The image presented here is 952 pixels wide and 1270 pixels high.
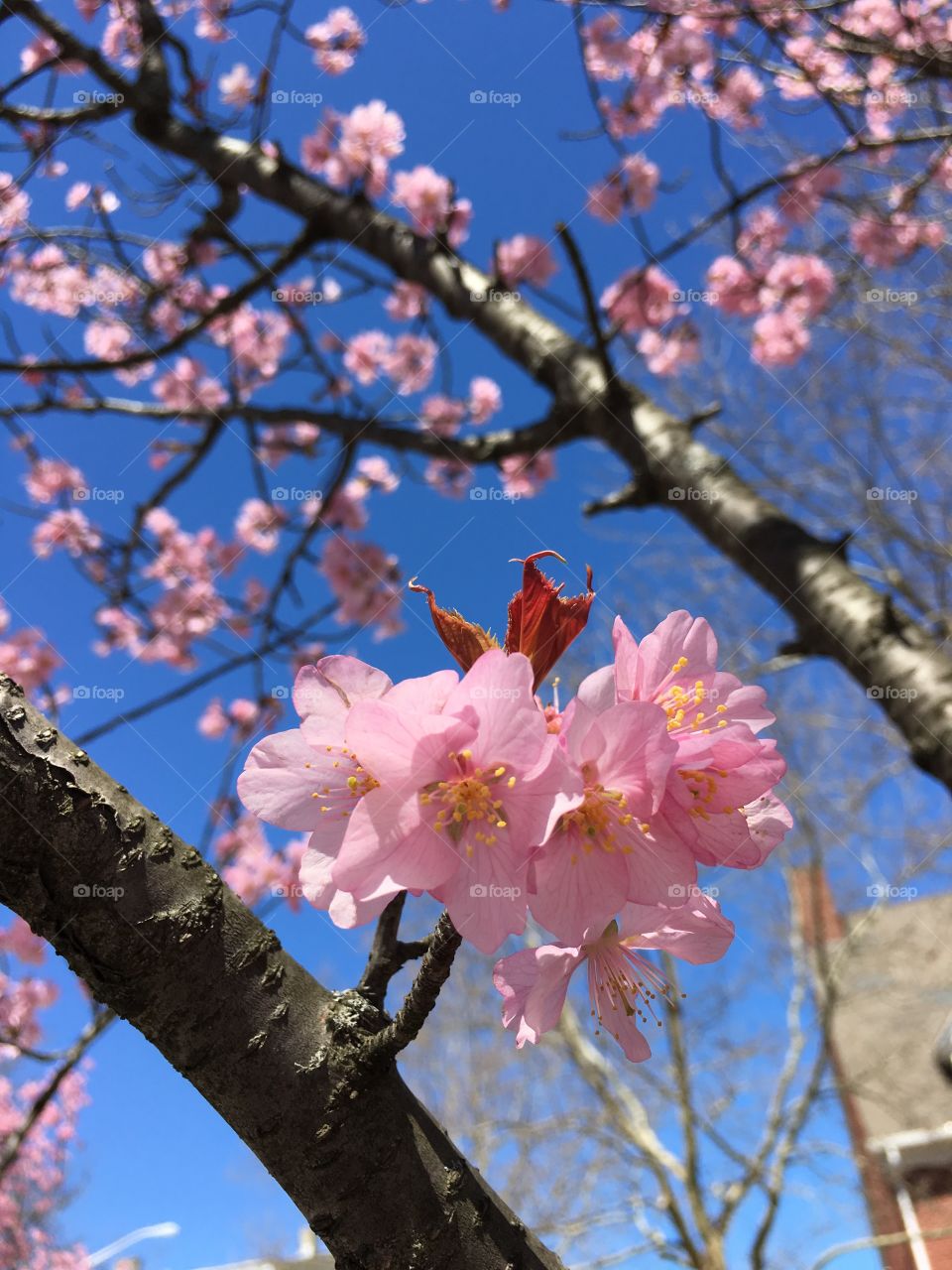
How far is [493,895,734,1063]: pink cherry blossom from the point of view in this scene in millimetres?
829

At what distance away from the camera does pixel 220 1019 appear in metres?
0.81

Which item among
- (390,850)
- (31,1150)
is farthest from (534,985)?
(31,1150)

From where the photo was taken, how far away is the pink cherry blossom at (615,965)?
83 centimetres

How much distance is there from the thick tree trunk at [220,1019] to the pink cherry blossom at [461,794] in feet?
0.58

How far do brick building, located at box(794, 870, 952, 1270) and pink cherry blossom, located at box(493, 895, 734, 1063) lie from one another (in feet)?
24.1

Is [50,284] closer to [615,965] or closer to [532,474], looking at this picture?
[532,474]

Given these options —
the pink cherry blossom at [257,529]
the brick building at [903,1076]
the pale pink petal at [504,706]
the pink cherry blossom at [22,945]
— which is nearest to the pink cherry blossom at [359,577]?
the pink cherry blossom at [257,529]

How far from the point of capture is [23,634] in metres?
6.60

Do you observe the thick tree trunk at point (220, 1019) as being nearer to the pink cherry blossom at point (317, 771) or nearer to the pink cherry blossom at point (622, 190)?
the pink cherry blossom at point (317, 771)

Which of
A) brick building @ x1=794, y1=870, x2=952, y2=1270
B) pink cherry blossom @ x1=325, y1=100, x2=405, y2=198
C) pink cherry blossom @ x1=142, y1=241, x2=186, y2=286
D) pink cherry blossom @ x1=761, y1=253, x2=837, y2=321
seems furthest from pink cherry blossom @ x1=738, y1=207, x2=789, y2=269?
brick building @ x1=794, y1=870, x2=952, y2=1270

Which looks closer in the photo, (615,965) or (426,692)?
(426,692)

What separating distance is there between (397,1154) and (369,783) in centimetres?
35

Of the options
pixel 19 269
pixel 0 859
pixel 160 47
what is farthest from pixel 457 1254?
pixel 19 269

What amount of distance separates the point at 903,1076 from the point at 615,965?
A: 43.0 ft
